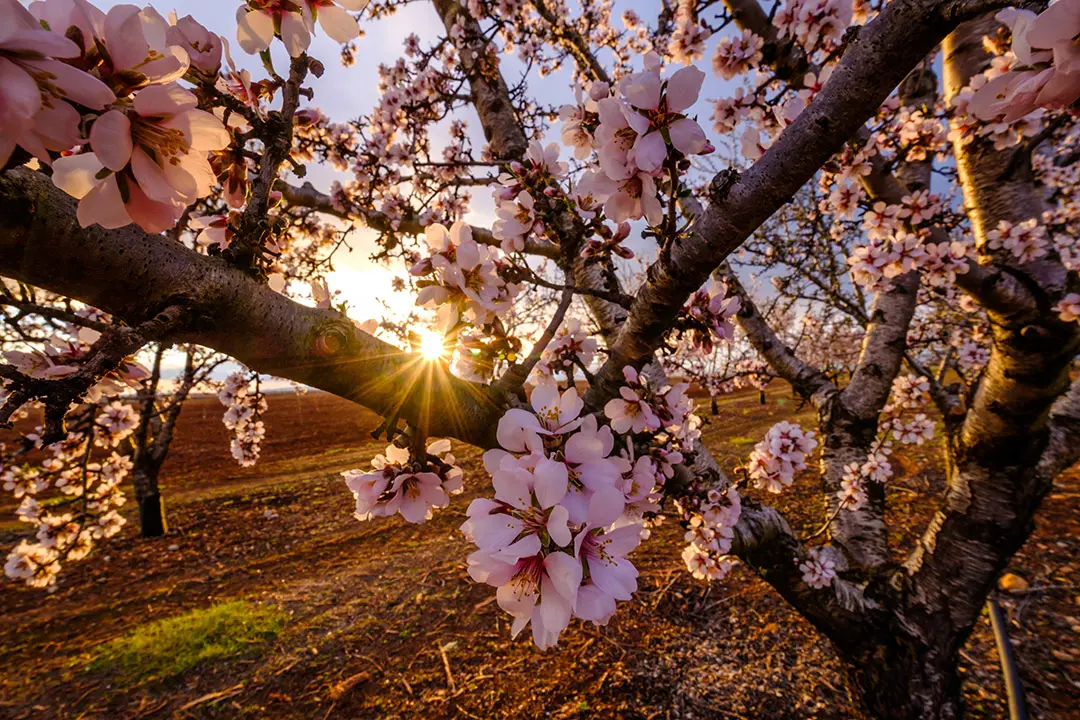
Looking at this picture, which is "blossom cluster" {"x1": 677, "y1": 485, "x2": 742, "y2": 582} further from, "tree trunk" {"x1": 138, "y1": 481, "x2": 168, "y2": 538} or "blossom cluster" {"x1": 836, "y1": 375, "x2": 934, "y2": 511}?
"tree trunk" {"x1": 138, "y1": 481, "x2": 168, "y2": 538}

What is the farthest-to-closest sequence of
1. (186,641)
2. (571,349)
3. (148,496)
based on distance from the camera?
1. (148,496)
2. (186,641)
3. (571,349)

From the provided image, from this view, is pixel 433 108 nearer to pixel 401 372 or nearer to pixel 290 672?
pixel 401 372

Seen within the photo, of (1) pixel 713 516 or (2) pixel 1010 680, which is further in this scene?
(2) pixel 1010 680

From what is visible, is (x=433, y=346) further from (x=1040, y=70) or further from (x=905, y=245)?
(x=905, y=245)

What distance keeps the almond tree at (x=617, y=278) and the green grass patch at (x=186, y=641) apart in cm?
387

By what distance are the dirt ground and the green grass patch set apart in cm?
12

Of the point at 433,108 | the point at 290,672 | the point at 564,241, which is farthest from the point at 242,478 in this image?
the point at 564,241

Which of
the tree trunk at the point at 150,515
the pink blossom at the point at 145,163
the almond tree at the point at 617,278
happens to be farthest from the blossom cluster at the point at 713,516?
the tree trunk at the point at 150,515

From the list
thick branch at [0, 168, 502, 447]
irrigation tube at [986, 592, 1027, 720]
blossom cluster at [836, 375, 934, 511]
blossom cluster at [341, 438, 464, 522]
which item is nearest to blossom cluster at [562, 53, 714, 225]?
thick branch at [0, 168, 502, 447]

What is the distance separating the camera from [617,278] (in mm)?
1827

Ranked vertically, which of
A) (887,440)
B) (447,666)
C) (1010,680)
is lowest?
(1010,680)

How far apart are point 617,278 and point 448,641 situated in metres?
3.61

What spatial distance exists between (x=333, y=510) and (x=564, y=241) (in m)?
8.31

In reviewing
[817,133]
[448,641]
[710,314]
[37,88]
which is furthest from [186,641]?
[817,133]
